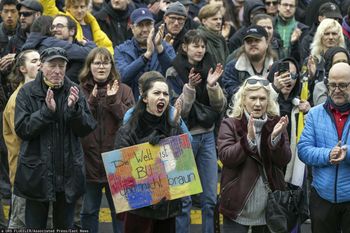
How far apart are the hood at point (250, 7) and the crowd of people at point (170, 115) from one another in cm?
136

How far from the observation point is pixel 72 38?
12430 mm

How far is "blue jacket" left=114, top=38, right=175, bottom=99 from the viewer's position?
39.7 ft

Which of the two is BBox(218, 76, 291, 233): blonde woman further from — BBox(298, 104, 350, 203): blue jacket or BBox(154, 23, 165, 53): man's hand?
BBox(154, 23, 165, 53): man's hand

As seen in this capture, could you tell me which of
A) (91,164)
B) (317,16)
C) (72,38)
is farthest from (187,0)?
(91,164)

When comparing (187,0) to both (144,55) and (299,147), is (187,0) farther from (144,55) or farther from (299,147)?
(299,147)

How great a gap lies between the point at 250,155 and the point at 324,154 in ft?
2.19

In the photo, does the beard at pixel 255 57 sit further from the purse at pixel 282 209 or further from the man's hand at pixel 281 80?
the purse at pixel 282 209

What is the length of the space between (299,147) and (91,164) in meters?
2.37

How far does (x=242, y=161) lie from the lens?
962cm

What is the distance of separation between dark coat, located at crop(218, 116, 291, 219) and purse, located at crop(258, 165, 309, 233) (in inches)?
3.9

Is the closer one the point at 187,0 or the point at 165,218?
the point at 165,218

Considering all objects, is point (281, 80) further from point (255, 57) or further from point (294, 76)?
point (255, 57)

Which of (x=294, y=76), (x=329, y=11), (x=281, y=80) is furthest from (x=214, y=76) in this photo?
(x=329, y=11)

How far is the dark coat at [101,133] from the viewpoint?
1104cm
